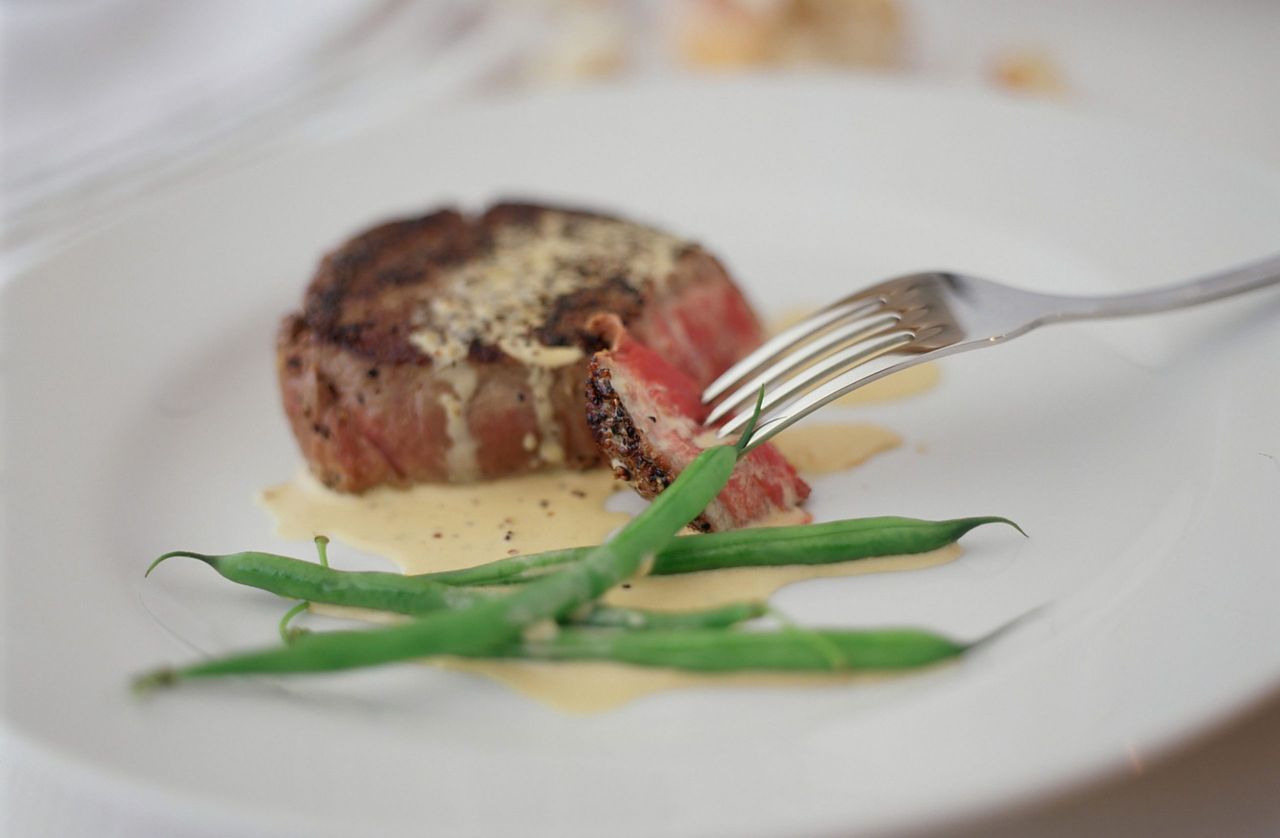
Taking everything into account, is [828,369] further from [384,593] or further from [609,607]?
[384,593]

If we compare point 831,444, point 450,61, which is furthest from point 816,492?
point 450,61

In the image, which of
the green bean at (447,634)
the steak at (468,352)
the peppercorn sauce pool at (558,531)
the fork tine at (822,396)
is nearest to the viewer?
the green bean at (447,634)

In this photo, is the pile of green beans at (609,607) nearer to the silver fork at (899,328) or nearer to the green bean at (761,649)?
the green bean at (761,649)

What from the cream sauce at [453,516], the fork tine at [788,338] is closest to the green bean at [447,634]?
the cream sauce at [453,516]

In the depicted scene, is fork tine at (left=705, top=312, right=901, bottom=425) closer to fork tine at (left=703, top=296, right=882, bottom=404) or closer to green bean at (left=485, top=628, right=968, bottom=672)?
fork tine at (left=703, top=296, right=882, bottom=404)

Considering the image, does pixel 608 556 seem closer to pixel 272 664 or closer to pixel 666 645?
pixel 666 645

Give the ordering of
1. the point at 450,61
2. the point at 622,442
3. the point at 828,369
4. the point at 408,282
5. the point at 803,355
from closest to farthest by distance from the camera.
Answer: the point at 622,442
the point at 828,369
the point at 803,355
the point at 408,282
the point at 450,61
